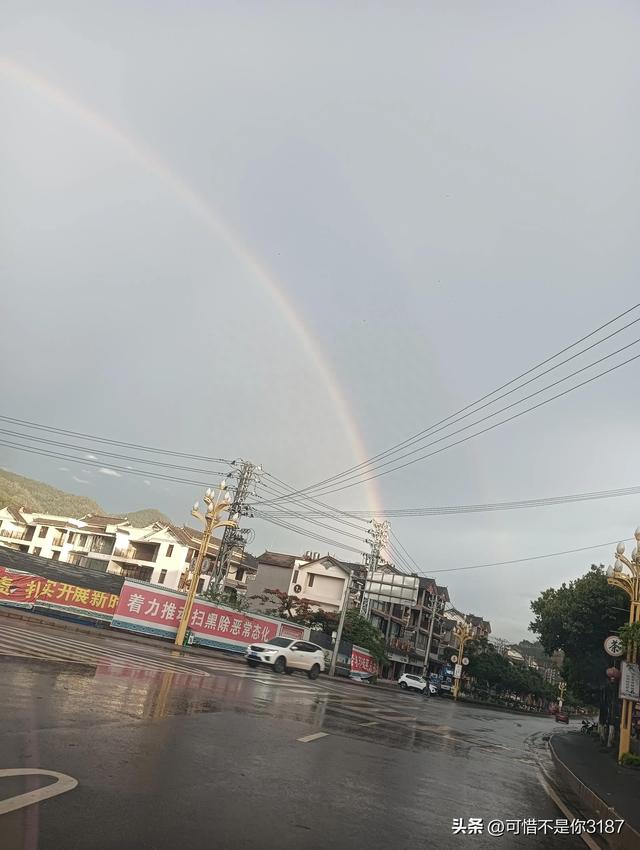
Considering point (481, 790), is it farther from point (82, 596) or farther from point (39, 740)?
point (82, 596)

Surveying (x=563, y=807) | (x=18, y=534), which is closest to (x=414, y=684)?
(x=563, y=807)

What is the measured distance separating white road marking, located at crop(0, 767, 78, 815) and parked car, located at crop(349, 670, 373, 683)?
3945 centimetres

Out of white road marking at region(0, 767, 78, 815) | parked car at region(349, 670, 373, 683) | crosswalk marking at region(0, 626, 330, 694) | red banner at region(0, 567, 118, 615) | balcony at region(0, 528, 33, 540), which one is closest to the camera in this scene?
white road marking at region(0, 767, 78, 815)

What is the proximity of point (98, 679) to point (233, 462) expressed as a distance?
91.9ft

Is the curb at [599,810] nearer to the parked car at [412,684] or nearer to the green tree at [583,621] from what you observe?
the green tree at [583,621]

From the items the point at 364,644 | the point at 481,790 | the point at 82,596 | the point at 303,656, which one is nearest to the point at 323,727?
the point at 481,790

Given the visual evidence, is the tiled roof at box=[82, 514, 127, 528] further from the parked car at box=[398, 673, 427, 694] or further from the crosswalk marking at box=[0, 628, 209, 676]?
the crosswalk marking at box=[0, 628, 209, 676]

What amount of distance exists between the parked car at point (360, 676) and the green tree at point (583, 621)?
13430 millimetres

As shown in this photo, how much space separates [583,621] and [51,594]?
24.7 meters

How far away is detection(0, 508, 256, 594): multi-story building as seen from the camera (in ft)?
199

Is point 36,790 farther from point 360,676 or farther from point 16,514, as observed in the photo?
point 16,514

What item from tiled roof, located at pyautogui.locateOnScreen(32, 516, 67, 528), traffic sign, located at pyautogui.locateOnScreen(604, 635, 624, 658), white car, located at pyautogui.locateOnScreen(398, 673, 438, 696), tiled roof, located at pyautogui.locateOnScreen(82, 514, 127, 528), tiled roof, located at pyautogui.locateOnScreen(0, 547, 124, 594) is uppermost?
tiled roof, located at pyautogui.locateOnScreen(82, 514, 127, 528)

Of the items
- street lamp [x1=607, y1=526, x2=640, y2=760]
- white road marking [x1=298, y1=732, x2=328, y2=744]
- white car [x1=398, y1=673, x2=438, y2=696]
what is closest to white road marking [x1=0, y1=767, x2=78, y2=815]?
white road marking [x1=298, y1=732, x2=328, y2=744]

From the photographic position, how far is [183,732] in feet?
25.9
